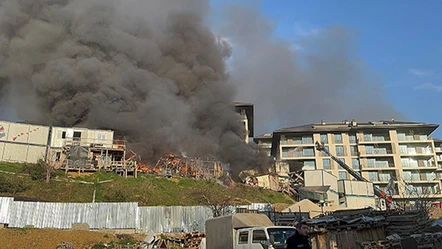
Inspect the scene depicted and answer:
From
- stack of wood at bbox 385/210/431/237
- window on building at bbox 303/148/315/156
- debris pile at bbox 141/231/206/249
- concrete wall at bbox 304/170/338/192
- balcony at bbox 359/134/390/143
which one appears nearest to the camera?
stack of wood at bbox 385/210/431/237

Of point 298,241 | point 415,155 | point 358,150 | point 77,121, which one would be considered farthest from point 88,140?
point 415,155

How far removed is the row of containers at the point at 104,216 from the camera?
23.4 metres

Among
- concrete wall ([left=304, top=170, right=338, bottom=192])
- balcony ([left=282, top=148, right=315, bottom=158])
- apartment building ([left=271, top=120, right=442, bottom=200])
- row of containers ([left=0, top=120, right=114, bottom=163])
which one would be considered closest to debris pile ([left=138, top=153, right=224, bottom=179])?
row of containers ([left=0, top=120, right=114, bottom=163])

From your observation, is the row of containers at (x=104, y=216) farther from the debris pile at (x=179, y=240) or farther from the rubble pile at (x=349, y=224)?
the rubble pile at (x=349, y=224)

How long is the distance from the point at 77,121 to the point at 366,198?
36663 millimetres

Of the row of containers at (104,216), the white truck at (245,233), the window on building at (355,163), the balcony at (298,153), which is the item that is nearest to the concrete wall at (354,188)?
the balcony at (298,153)

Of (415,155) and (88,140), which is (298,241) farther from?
(415,155)

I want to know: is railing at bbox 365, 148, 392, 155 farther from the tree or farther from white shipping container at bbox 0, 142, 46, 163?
white shipping container at bbox 0, 142, 46, 163

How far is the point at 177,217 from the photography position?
25641 millimetres

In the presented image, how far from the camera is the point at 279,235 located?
34.1 feet

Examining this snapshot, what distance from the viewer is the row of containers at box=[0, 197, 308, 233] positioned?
23.4m

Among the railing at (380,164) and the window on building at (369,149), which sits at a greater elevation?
the window on building at (369,149)

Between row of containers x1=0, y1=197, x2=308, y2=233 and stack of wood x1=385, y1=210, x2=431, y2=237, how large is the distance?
8.61 meters

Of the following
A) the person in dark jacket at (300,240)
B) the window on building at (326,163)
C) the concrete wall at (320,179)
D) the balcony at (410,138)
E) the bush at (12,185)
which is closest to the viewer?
the person in dark jacket at (300,240)
